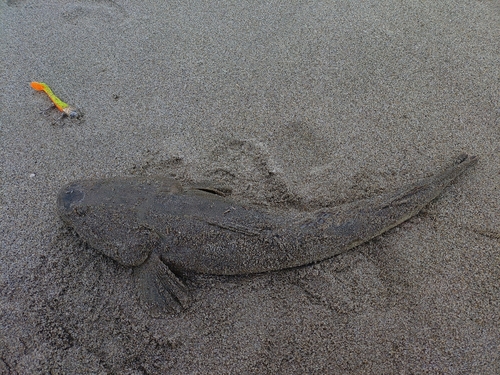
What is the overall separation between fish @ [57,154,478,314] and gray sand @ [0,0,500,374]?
113 millimetres

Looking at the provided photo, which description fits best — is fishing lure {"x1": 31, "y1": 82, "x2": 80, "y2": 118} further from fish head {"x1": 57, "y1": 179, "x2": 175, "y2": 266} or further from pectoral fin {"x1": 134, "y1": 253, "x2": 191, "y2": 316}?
pectoral fin {"x1": 134, "y1": 253, "x2": 191, "y2": 316}

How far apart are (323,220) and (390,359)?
824mm

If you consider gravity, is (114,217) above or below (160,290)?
above

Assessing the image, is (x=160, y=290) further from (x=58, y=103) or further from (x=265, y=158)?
(x=58, y=103)

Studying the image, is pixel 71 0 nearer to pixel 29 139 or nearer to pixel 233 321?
pixel 29 139

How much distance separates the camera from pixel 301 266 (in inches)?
95.0

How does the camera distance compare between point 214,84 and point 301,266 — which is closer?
point 301,266

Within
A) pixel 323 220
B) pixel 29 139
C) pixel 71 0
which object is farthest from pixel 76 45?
pixel 323 220

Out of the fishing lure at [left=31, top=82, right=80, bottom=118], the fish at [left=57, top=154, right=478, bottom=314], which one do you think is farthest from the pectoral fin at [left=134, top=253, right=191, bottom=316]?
the fishing lure at [left=31, top=82, right=80, bottom=118]

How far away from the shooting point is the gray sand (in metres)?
2.18

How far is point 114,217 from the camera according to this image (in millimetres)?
2361

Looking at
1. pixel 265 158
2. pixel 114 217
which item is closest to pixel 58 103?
pixel 114 217

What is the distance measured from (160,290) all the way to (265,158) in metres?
1.17

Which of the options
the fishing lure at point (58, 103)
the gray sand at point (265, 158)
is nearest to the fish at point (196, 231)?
the gray sand at point (265, 158)
